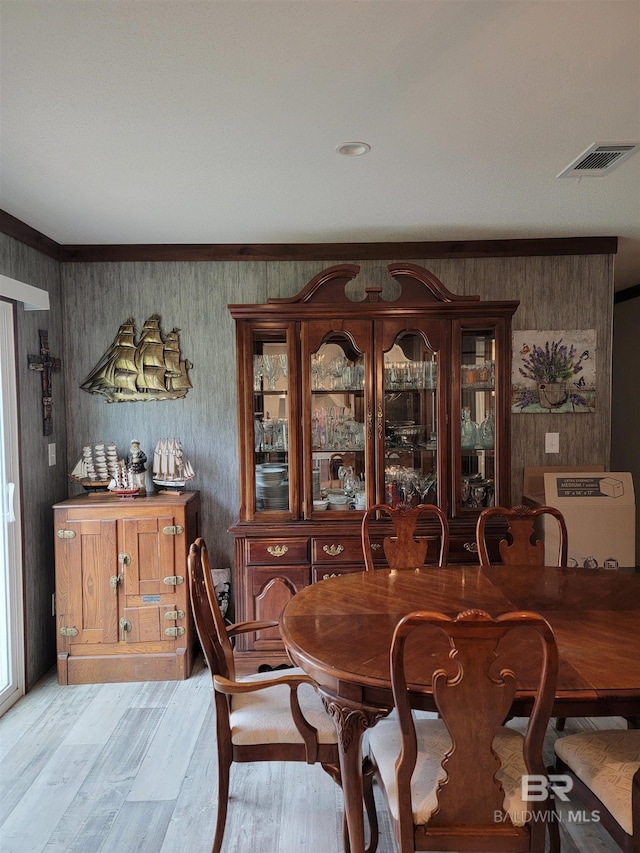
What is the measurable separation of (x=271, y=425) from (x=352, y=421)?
1.55 feet

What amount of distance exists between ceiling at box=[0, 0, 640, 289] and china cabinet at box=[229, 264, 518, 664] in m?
0.50

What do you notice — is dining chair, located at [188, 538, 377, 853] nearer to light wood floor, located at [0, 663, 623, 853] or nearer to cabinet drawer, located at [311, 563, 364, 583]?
light wood floor, located at [0, 663, 623, 853]

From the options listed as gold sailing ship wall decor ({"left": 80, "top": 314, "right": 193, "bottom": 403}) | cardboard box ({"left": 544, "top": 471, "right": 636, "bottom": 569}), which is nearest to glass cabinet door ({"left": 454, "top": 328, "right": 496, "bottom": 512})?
cardboard box ({"left": 544, "top": 471, "right": 636, "bottom": 569})

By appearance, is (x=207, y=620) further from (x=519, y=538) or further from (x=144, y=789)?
(x=519, y=538)

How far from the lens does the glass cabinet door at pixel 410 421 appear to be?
142 inches

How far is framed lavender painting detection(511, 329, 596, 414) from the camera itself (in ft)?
12.8

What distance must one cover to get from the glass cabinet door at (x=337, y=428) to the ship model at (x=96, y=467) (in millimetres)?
1245

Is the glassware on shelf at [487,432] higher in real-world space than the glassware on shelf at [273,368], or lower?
lower

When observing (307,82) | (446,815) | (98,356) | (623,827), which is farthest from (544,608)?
(98,356)

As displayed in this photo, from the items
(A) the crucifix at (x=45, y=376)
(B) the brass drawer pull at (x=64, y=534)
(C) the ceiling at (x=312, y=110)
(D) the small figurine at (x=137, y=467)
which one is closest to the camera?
(C) the ceiling at (x=312, y=110)

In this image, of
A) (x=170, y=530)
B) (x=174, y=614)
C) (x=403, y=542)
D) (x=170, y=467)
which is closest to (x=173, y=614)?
(x=174, y=614)

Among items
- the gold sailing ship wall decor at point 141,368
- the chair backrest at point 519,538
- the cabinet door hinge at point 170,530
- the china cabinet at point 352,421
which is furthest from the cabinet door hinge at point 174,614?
the chair backrest at point 519,538

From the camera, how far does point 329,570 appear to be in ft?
11.6

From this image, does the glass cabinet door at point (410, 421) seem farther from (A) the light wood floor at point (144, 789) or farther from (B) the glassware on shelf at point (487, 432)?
(A) the light wood floor at point (144, 789)
